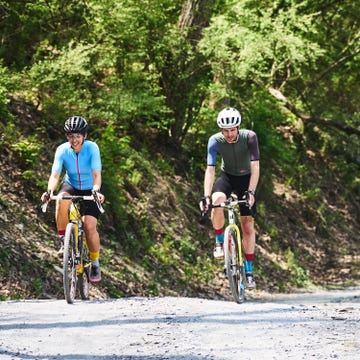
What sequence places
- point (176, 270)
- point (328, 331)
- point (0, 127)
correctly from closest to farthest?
1. point (328, 331)
2. point (0, 127)
3. point (176, 270)

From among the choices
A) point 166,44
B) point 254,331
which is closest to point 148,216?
point 166,44

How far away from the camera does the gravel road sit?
20.2 ft

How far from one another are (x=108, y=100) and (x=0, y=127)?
247 centimetres

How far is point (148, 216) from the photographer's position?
16.6m

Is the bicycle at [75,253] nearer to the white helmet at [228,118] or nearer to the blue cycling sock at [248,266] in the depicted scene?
the white helmet at [228,118]

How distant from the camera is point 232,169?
10258mm

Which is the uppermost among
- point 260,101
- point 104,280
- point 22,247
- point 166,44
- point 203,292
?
point 166,44

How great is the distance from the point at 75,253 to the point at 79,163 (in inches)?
45.3

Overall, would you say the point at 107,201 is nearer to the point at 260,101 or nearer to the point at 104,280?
the point at 104,280

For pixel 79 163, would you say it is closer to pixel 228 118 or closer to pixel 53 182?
pixel 53 182

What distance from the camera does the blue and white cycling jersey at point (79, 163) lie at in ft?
31.2

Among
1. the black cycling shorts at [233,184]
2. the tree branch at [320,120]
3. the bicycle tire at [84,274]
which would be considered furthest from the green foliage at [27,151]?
the tree branch at [320,120]

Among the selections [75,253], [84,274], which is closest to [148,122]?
[84,274]

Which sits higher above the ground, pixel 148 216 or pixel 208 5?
pixel 208 5
